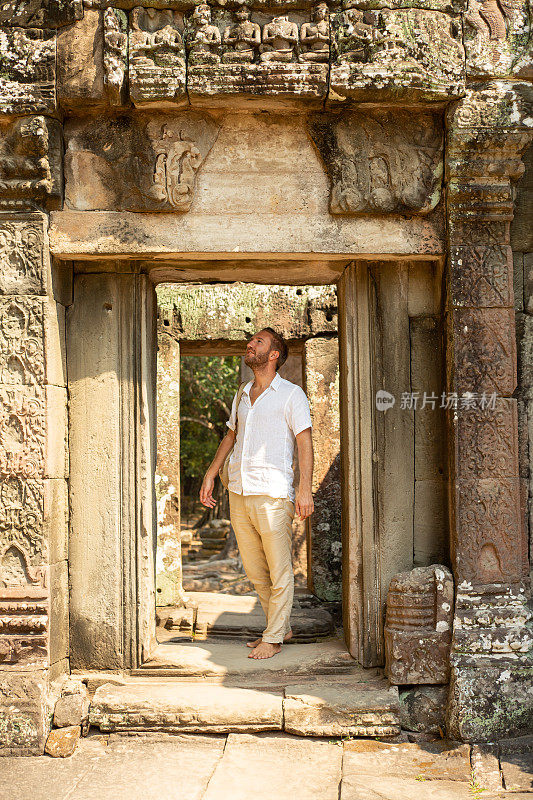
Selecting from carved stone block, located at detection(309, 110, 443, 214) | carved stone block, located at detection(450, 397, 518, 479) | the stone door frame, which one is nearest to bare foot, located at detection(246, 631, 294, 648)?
the stone door frame

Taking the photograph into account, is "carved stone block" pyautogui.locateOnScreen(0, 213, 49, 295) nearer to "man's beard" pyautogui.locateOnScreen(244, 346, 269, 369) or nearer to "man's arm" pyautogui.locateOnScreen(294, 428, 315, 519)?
"man's beard" pyautogui.locateOnScreen(244, 346, 269, 369)

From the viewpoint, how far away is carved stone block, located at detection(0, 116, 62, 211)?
152 inches

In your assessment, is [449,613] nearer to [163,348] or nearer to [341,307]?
[341,307]

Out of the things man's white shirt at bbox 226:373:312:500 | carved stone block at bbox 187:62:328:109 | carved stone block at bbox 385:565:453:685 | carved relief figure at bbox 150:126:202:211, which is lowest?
carved stone block at bbox 385:565:453:685

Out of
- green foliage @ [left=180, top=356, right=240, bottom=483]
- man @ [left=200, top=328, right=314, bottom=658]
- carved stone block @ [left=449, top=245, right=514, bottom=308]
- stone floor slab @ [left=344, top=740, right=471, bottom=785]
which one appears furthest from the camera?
green foliage @ [left=180, top=356, right=240, bottom=483]

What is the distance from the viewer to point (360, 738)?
378 cm

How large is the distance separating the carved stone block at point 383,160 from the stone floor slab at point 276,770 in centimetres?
266

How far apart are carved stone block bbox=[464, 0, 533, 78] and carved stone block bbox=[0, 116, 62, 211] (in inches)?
84.4

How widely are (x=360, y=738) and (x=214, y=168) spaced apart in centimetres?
297

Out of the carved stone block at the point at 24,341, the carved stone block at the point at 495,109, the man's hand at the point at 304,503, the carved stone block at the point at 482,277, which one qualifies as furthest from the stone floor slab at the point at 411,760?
the carved stone block at the point at 495,109

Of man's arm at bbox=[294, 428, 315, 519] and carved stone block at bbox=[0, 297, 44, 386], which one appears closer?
carved stone block at bbox=[0, 297, 44, 386]

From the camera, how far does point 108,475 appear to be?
14.1 feet

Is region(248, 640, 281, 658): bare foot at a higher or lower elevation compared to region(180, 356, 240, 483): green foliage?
lower

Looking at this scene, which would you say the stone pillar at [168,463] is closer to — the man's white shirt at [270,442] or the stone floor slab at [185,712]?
the man's white shirt at [270,442]
